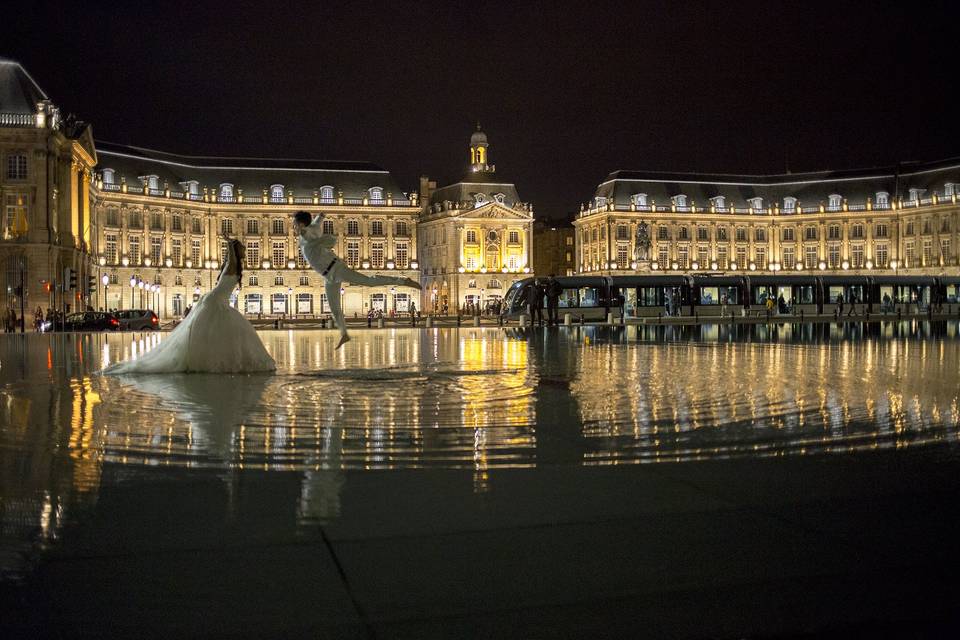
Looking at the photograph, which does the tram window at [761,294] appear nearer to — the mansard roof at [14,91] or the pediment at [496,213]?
the mansard roof at [14,91]

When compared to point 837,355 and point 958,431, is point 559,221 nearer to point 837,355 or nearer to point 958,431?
point 837,355

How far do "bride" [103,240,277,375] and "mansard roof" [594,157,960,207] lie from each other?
11387 centimetres

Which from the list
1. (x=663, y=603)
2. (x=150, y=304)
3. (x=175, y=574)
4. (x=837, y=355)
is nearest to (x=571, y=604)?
(x=663, y=603)

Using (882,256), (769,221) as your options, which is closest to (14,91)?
(769,221)

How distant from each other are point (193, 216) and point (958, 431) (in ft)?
356

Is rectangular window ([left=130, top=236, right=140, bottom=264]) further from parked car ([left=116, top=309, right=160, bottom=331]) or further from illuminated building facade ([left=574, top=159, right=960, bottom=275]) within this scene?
illuminated building facade ([left=574, top=159, right=960, bottom=275])

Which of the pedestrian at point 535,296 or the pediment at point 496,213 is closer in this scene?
the pedestrian at point 535,296

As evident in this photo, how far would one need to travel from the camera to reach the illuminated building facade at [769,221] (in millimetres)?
124562

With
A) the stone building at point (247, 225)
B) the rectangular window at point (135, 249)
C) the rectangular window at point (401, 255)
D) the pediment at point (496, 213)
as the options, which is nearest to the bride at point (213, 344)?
the stone building at point (247, 225)

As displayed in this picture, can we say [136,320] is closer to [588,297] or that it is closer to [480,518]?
[588,297]

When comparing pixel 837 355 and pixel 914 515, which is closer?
pixel 914 515

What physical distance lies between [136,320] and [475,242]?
68.2m

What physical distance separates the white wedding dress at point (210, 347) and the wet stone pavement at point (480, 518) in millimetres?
4552

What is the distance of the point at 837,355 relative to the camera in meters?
21.5
